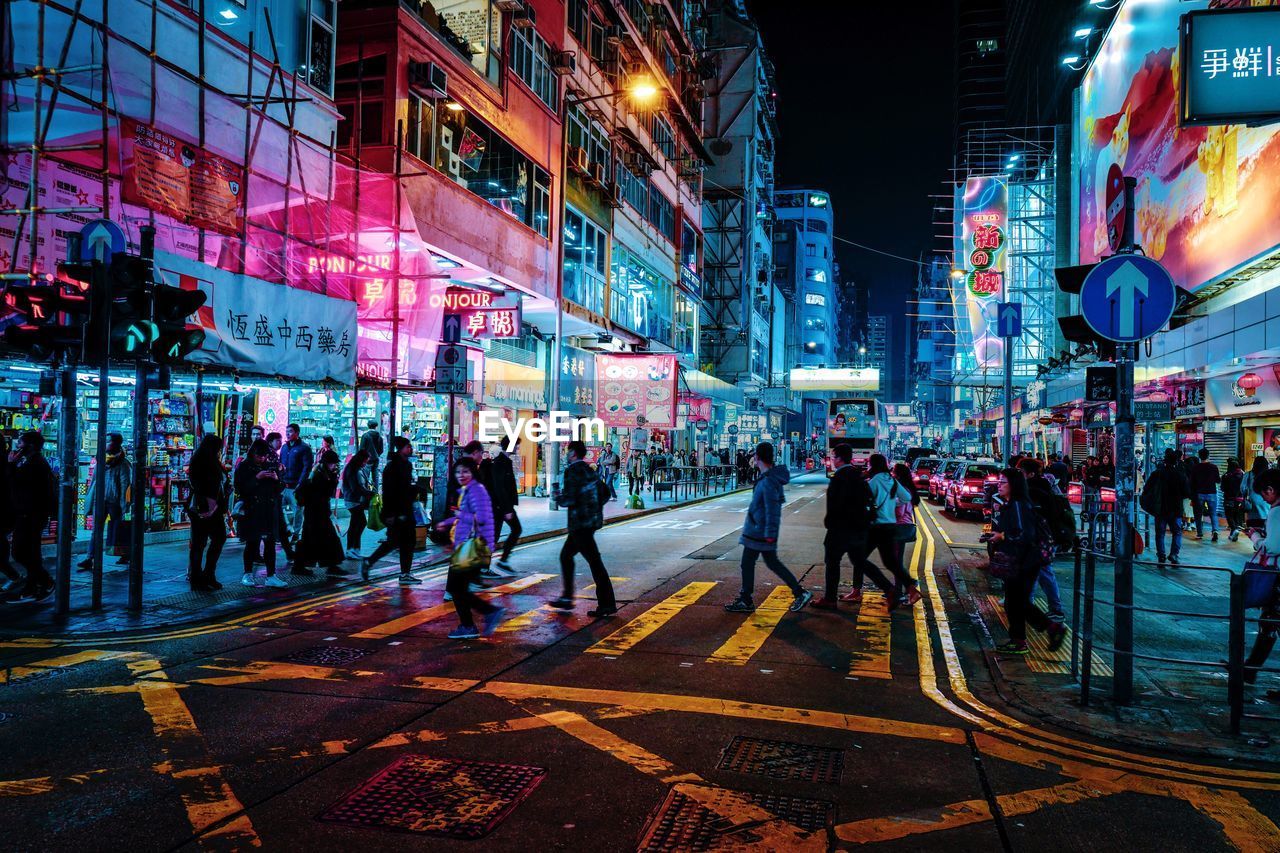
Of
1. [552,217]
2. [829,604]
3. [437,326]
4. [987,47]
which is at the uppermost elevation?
[987,47]

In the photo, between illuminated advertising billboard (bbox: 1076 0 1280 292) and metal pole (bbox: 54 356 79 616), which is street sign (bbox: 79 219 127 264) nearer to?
metal pole (bbox: 54 356 79 616)

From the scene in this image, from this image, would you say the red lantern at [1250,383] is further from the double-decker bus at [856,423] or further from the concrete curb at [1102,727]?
the double-decker bus at [856,423]

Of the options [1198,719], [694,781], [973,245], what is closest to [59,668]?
[694,781]

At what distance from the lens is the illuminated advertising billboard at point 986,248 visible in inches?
1817

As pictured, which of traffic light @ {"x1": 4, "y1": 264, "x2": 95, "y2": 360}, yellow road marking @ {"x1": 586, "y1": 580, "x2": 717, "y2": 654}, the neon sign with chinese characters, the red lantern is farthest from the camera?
the neon sign with chinese characters

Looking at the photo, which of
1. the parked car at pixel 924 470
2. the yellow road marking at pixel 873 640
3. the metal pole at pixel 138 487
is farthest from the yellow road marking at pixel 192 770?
the parked car at pixel 924 470

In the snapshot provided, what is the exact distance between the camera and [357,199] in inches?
695

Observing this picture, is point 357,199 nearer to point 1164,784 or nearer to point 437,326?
point 437,326

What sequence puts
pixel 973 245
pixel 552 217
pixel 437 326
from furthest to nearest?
1. pixel 973 245
2. pixel 552 217
3. pixel 437 326

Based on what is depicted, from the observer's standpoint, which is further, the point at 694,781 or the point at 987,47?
the point at 987,47

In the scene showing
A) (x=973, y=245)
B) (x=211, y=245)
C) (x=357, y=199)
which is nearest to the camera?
(x=211, y=245)

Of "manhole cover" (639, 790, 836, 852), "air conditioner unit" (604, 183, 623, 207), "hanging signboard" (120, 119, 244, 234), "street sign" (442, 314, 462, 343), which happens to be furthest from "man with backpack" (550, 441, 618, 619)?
"air conditioner unit" (604, 183, 623, 207)

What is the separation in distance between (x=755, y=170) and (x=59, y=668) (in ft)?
205

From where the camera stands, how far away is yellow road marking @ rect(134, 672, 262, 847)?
4020mm
